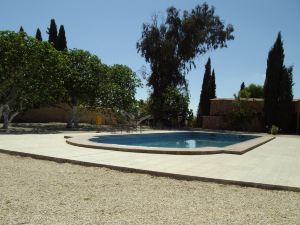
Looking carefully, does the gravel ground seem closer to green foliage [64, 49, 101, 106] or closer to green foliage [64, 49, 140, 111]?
green foliage [64, 49, 101, 106]

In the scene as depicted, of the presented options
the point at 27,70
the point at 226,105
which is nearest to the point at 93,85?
the point at 27,70

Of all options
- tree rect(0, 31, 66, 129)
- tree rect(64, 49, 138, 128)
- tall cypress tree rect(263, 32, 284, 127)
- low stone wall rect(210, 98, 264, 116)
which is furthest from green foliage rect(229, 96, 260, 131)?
tree rect(0, 31, 66, 129)

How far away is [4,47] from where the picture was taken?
19219mm

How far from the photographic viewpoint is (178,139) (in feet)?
72.9

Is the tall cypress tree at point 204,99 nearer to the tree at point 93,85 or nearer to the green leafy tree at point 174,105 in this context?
the green leafy tree at point 174,105

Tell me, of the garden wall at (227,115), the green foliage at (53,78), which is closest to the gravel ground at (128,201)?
the green foliage at (53,78)

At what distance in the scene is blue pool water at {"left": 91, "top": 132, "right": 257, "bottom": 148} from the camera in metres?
17.4

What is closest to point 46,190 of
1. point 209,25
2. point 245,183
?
point 245,183

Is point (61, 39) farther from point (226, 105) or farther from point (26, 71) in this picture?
point (226, 105)

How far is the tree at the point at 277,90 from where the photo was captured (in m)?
29.1

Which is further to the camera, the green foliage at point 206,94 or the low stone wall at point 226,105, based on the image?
the green foliage at point 206,94

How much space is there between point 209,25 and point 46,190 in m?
29.1

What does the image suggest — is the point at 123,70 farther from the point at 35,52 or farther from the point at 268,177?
the point at 268,177

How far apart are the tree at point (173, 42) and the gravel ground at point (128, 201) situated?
24.1 metres
